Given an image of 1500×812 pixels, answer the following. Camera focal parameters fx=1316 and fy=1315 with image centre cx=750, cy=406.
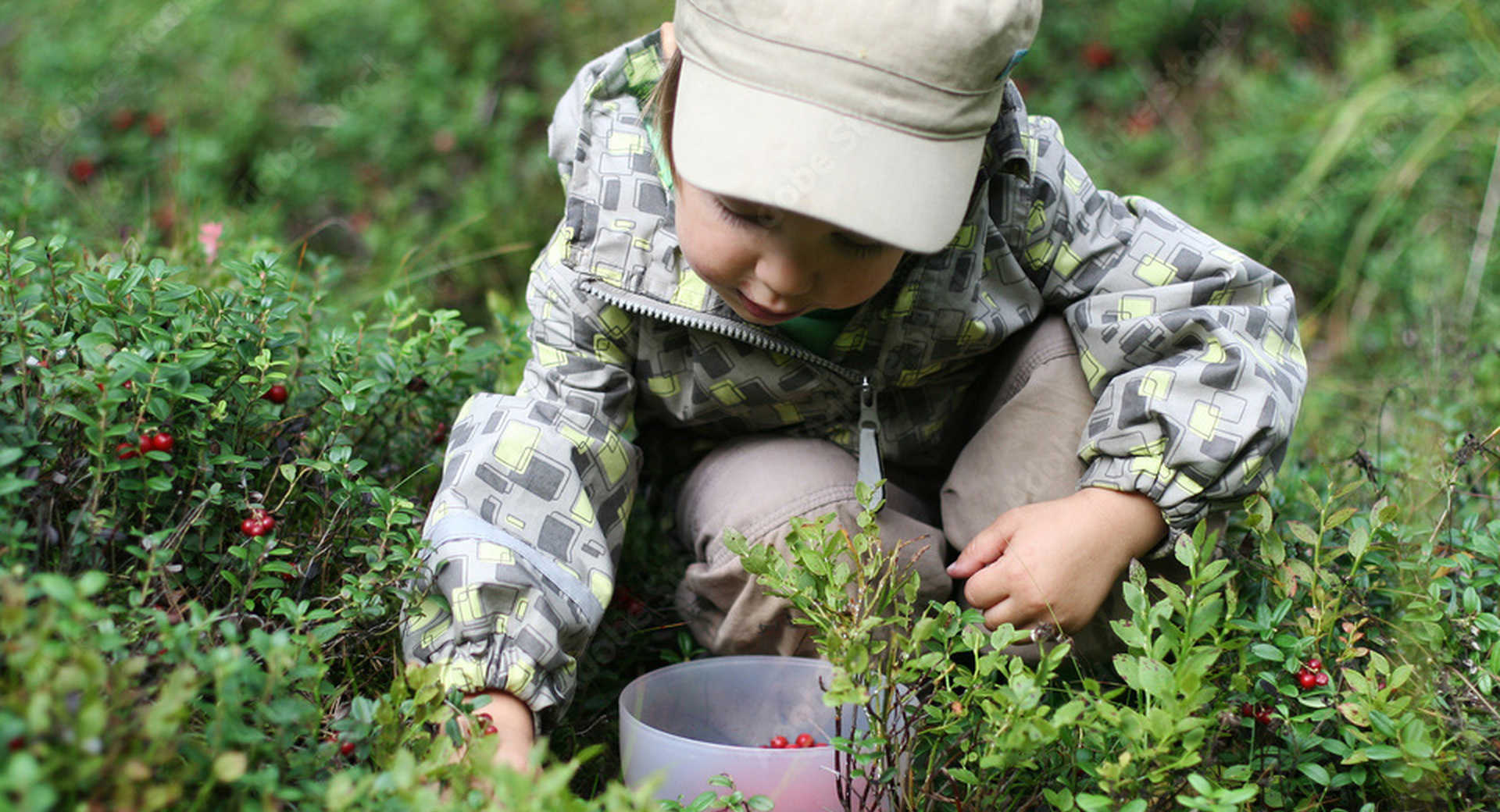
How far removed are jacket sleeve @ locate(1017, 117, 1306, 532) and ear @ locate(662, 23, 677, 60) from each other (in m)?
0.52

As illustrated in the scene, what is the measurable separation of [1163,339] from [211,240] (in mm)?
1731

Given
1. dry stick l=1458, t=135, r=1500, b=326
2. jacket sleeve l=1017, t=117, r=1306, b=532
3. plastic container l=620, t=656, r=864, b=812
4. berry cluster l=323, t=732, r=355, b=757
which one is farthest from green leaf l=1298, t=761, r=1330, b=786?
dry stick l=1458, t=135, r=1500, b=326

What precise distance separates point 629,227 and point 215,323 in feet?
1.84

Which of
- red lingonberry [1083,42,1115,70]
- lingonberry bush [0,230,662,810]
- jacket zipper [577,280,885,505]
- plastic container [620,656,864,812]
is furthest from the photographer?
red lingonberry [1083,42,1115,70]

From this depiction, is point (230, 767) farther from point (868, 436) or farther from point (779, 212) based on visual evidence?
point (868, 436)

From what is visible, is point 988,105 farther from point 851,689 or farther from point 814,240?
point 851,689

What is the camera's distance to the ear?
177cm

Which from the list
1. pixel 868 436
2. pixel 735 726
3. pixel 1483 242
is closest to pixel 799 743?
pixel 735 726

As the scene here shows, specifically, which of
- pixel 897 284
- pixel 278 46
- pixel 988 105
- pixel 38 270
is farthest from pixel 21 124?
pixel 988 105

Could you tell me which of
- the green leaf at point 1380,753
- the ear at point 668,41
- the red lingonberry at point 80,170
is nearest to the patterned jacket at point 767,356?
the ear at point 668,41

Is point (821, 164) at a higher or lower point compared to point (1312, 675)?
higher

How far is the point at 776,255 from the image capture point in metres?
1.53

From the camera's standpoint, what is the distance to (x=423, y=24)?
4051mm

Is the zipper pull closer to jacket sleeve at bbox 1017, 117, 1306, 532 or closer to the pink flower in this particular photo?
jacket sleeve at bbox 1017, 117, 1306, 532
